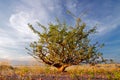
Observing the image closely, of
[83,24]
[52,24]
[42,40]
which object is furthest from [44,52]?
[83,24]

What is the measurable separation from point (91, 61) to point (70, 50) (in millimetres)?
2609

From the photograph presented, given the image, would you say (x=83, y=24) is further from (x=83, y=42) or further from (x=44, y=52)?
(x=44, y=52)

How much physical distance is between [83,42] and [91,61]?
6.95 feet

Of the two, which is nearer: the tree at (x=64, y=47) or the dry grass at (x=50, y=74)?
the dry grass at (x=50, y=74)

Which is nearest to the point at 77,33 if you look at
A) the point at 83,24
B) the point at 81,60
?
the point at 83,24

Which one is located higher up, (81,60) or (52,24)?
(52,24)

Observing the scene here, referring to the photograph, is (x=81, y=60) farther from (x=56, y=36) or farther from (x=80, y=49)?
(x=56, y=36)

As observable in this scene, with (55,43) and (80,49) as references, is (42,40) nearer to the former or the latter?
(55,43)

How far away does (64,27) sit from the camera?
25719 millimetres

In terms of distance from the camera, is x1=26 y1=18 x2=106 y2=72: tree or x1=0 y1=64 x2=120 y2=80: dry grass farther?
x1=26 y1=18 x2=106 y2=72: tree

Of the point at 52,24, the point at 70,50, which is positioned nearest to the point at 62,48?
the point at 70,50

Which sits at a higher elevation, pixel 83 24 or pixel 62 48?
pixel 83 24

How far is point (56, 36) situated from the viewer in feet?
82.1

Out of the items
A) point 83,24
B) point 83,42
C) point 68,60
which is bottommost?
point 68,60
